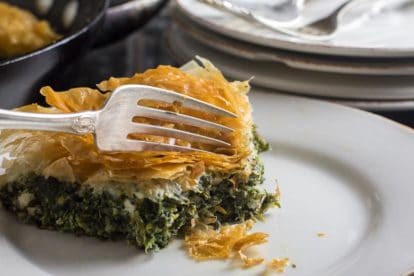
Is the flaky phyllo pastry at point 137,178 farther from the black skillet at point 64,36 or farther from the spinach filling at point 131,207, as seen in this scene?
the black skillet at point 64,36

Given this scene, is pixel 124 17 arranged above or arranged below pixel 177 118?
above

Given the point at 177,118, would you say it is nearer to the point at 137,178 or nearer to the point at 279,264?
the point at 137,178

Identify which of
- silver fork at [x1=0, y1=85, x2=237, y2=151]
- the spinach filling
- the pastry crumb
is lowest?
the pastry crumb

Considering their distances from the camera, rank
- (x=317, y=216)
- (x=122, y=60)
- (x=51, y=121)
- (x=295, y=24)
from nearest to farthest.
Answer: (x=51, y=121), (x=317, y=216), (x=295, y=24), (x=122, y=60)

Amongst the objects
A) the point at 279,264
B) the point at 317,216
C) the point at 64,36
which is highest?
the point at 64,36

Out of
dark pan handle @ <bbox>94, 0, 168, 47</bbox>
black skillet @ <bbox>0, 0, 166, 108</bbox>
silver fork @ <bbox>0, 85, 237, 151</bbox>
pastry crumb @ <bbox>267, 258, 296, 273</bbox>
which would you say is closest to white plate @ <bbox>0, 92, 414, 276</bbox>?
pastry crumb @ <bbox>267, 258, 296, 273</bbox>

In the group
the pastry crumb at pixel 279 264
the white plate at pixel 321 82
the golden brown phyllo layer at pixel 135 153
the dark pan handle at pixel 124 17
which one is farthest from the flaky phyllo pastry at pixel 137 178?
the dark pan handle at pixel 124 17

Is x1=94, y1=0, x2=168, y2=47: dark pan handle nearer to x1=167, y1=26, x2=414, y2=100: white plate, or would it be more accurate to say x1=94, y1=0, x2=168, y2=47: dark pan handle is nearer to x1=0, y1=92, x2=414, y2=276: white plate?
x1=167, y1=26, x2=414, y2=100: white plate

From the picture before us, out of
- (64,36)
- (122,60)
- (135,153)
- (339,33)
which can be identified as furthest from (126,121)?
(122,60)
